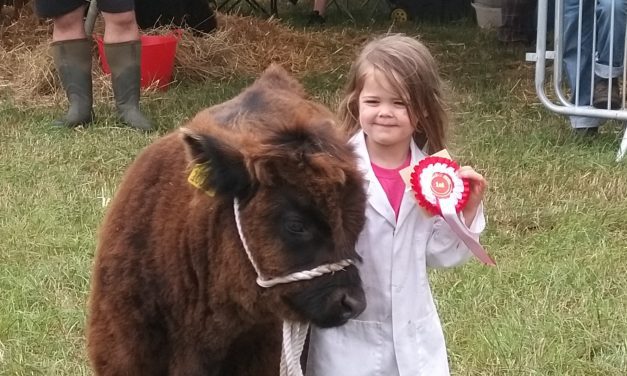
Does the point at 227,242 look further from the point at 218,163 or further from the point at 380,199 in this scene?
the point at 380,199

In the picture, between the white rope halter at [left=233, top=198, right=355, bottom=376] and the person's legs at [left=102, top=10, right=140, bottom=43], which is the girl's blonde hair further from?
the person's legs at [left=102, top=10, right=140, bottom=43]

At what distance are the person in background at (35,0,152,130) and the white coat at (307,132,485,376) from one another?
13.8ft

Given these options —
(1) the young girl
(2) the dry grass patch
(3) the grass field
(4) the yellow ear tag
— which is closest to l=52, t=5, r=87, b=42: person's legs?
(3) the grass field

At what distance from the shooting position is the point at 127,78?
692cm

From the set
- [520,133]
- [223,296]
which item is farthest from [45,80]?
[223,296]

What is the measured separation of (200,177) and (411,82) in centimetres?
65

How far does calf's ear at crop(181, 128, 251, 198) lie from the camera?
2.50 metres

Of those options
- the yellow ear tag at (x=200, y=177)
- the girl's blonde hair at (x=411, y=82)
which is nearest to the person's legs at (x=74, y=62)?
the girl's blonde hair at (x=411, y=82)

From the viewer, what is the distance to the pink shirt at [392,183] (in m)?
2.78

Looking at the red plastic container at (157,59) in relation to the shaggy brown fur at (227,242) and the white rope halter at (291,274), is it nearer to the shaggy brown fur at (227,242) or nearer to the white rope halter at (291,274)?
the shaggy brown fur at (227,242)

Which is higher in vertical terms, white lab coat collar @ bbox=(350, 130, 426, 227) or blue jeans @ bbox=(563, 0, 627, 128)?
white lab coat collar @ bbox=(350, 130, 426, 227)

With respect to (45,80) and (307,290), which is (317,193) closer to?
(307,290)

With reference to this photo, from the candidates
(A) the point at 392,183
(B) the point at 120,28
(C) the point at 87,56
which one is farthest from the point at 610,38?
(A) the point at 392,183

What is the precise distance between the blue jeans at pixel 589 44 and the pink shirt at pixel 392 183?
3.80 m
